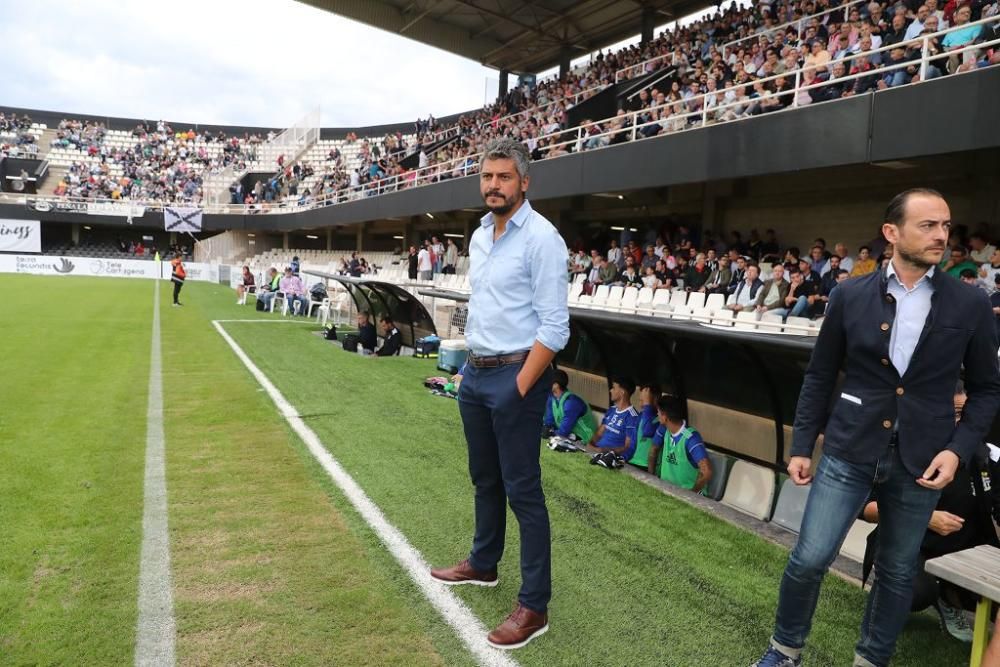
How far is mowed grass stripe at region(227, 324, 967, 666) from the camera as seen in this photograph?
129 inches

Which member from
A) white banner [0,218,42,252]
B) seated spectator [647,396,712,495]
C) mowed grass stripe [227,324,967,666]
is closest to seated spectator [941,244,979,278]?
seated spectator [647,396,712,495]

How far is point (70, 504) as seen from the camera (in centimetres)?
475

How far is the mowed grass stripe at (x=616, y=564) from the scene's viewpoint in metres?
3.28

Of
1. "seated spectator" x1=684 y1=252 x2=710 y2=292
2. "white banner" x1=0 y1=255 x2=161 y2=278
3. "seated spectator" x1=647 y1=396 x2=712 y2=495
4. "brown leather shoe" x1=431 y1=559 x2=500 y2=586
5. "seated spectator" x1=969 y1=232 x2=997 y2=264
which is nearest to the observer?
"brown leather shoe" x1=431 y1=559 x2=500 y2=586

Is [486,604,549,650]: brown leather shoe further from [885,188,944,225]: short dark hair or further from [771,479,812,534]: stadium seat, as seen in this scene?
[771,479,812,534]: stadium seat

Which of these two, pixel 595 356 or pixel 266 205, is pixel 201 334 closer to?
pixel 595 356

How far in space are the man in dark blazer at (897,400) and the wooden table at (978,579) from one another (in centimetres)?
12

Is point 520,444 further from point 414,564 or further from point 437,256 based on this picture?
point 437,256

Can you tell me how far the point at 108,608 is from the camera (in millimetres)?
3398

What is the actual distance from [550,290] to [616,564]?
1997 millimetres

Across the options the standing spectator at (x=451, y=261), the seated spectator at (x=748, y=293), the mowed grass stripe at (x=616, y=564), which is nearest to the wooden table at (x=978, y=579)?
the mowed grass stripe at (x=616, y=564)

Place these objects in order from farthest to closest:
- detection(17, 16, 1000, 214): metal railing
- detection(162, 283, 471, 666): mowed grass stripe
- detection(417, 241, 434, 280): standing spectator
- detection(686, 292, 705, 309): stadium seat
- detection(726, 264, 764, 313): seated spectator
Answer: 1. detection(417, 241, 434, 280): standing spectator
2. detection(686, 292, 705, 309): stadium seat
3. detection(726, 264, 764, 313): seated spectator
4. detection(17, 16, 1000, 214): metal railing
5. detection(162, 283, 471, 666): mowed grass stripe

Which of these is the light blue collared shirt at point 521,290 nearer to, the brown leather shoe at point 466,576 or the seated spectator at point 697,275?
the brown leather shoe at point 466,576

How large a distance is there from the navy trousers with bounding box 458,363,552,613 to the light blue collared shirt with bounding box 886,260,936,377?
1.42m
